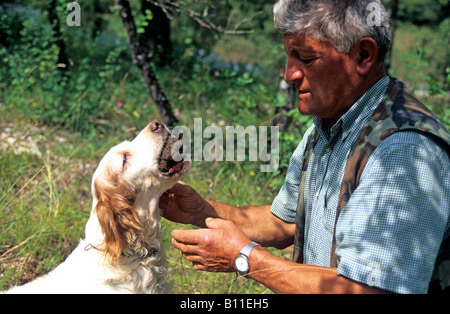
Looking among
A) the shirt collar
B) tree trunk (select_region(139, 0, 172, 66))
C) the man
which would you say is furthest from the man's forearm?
tree trunk (select_region(139, 0, 172, 66))

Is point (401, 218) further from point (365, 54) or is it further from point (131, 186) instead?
point (131, 186)

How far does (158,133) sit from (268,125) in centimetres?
216

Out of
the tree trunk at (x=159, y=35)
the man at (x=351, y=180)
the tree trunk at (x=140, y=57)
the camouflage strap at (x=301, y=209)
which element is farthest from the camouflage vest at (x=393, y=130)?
the tree trunk at (x=159, y=35)

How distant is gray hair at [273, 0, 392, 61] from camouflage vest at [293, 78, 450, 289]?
0.69ft

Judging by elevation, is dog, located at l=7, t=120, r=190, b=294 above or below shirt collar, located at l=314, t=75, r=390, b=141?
below

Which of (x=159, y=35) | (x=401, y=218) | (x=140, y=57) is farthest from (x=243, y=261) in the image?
(x=159, y=35)

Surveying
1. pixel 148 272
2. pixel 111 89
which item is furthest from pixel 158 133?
pixel 111 89

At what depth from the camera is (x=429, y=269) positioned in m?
1.53

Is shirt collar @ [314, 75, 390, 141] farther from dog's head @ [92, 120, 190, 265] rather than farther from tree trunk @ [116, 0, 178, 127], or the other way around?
tree trunk @ [116, 0, 178, 127]

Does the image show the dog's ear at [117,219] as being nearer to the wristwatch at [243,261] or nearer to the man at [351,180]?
the man at [351,180]

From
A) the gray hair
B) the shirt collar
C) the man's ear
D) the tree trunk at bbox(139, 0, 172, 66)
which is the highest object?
the tree trunk at bbox(139, 0, 172, 66)

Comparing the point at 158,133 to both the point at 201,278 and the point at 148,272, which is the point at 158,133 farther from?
the point at 201,278

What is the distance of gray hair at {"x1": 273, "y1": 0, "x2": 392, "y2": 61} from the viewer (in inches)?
69.9

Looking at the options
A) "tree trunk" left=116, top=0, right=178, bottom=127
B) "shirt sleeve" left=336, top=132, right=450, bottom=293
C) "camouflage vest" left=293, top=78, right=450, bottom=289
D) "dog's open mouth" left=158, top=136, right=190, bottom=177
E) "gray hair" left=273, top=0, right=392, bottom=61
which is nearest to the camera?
"shirt sleeve" left=336, top=132, right=450, bottom=293
